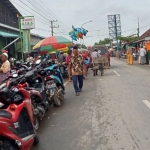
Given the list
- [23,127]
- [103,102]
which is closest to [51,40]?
[103,102]

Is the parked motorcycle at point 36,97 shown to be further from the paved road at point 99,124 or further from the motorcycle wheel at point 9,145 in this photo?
the motorcycle wheel at point 9,145

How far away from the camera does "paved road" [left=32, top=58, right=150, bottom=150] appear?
4.29m

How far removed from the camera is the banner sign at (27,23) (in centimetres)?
1630

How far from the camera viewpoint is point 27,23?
16406mm

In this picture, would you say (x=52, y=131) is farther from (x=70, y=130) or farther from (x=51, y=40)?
(x=51, y=40)

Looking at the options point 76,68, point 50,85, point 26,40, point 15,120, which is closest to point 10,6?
point 26,40

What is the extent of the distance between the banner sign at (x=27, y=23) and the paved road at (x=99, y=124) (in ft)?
30.9

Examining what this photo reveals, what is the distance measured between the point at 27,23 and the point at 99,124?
12.4 metres

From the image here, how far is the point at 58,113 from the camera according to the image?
21.4 feet

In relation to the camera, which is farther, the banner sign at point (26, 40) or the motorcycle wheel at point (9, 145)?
the banner sign at point (26, 40)

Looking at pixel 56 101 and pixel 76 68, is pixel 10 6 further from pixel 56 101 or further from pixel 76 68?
pixel 56 101

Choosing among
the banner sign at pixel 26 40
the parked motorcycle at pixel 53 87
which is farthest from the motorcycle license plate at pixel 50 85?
the banner sign at pixel 26 40

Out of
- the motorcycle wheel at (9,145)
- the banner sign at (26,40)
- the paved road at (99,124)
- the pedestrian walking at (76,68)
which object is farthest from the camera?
the banner sign at (26,40)

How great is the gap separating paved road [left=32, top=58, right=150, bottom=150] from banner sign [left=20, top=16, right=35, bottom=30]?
942cm
